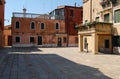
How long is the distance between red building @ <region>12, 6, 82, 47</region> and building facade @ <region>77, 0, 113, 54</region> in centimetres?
1760

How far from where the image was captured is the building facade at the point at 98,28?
883 inches

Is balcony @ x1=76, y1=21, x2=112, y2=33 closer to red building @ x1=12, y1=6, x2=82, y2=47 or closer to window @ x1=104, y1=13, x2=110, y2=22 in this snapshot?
window @ x1=104, y1=13, x2=110, y2=22

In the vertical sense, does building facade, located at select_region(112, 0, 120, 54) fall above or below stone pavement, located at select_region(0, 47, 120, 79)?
above

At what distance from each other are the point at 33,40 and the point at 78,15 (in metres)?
11.9

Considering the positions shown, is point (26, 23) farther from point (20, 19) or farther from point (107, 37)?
point (107, 37)

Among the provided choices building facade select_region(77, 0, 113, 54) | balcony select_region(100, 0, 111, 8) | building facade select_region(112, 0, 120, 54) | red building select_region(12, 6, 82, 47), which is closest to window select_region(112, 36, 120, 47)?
building facade select_region(112, 0, 120, 54)

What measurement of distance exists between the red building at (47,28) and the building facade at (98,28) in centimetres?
1760

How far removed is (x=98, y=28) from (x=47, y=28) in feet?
80.3

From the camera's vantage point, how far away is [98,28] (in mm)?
22297

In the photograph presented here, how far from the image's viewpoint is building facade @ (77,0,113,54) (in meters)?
22.4

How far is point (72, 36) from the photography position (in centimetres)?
4766

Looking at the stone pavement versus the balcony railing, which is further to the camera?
the balcony railing

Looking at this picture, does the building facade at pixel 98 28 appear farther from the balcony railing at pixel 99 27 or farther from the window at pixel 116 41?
the window at pixel 116 41

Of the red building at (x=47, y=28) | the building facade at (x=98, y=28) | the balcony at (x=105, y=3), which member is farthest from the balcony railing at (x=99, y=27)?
the red building at (x=47, y=28)
